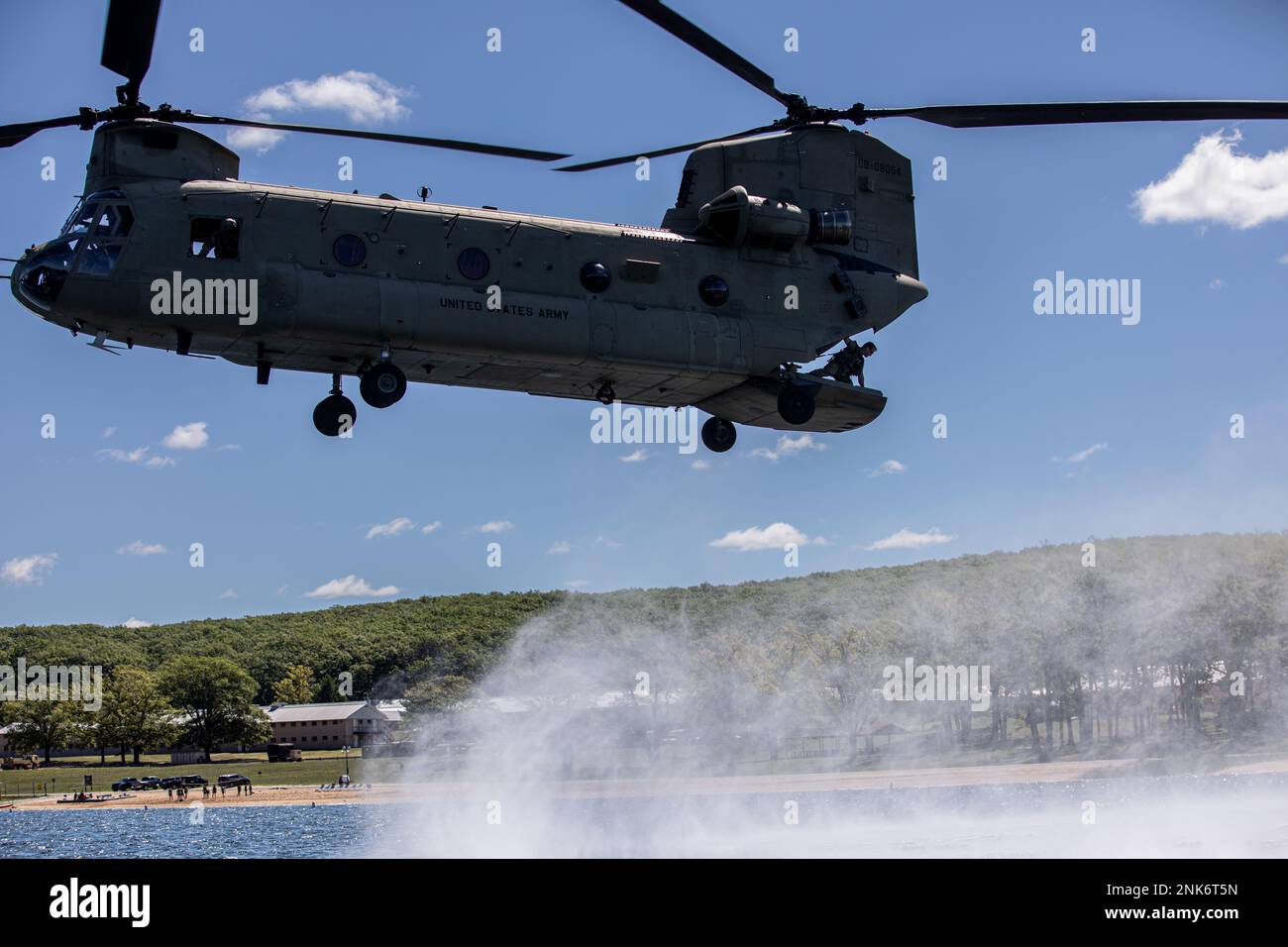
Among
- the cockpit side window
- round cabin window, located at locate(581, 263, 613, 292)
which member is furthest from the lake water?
the cockpit side window

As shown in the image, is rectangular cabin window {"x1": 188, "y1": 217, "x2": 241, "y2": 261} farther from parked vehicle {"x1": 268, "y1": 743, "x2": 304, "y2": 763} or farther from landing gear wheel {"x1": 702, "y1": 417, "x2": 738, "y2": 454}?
parked vehicle {"x1": 268, "y1": 743, "x2": 304, "y2": 763}

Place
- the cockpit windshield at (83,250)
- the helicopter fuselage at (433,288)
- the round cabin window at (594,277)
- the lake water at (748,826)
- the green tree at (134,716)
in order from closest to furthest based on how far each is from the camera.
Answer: the cockpit windshield at (83,250) → the helicopter fuselage at (433,288) → the round cabin window at (594,277) → the lake water at (748,826) → the green tree at (134,716)

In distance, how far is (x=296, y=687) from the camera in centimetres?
13550

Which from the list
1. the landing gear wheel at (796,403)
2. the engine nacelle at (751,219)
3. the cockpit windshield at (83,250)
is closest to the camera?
the cockpit windshield at (83,250)

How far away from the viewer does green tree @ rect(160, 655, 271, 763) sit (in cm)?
11756

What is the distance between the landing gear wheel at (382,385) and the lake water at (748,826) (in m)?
26.4

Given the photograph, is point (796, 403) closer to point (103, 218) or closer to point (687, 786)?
point (103, 218)

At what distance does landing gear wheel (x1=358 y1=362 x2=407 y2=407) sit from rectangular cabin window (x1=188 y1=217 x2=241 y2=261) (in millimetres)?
2603

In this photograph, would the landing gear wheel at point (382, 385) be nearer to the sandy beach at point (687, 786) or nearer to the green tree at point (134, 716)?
the sandy beach at point (687, 786)

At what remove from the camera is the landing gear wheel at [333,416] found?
20438mm

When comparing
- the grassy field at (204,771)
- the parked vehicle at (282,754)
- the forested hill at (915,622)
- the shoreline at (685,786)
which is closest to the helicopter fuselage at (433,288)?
the forested hill at (915,622)

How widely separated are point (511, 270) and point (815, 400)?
6.08 metres

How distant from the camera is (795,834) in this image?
51.8m
